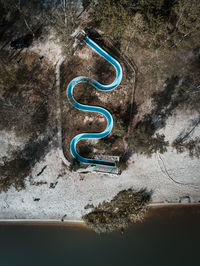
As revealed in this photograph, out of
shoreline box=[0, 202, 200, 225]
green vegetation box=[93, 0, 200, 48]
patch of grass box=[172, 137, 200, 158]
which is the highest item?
green vegetation box=[93, 0, 200, 48]

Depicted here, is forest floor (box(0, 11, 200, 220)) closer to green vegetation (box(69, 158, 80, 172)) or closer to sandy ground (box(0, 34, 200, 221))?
sandy ground (box(0, 34, 200, 221))

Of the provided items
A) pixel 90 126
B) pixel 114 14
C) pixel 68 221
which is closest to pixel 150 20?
pixel 114 14

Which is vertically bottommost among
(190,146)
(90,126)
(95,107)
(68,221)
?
(68,221)

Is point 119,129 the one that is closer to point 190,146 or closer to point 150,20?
point 190,146

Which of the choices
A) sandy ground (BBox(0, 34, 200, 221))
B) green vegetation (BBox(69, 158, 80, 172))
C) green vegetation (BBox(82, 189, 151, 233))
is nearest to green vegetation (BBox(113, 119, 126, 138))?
sandy ground (BBox(0, 34, 200, 221))

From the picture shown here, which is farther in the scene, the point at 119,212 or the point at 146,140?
the point at 119,212

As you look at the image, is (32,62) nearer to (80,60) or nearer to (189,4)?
(80,60)

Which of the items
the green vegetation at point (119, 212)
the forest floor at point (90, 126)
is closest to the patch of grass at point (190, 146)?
the forest floor at point (90, 126)

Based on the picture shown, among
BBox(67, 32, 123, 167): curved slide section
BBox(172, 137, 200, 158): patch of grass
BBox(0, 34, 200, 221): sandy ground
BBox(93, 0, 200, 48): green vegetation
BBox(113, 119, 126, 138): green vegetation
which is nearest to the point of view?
BBox(93, 0, 200, 48): green vegetation

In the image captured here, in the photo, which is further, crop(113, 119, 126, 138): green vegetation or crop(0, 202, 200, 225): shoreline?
crop(0, 202, 200, 225): shoreline
